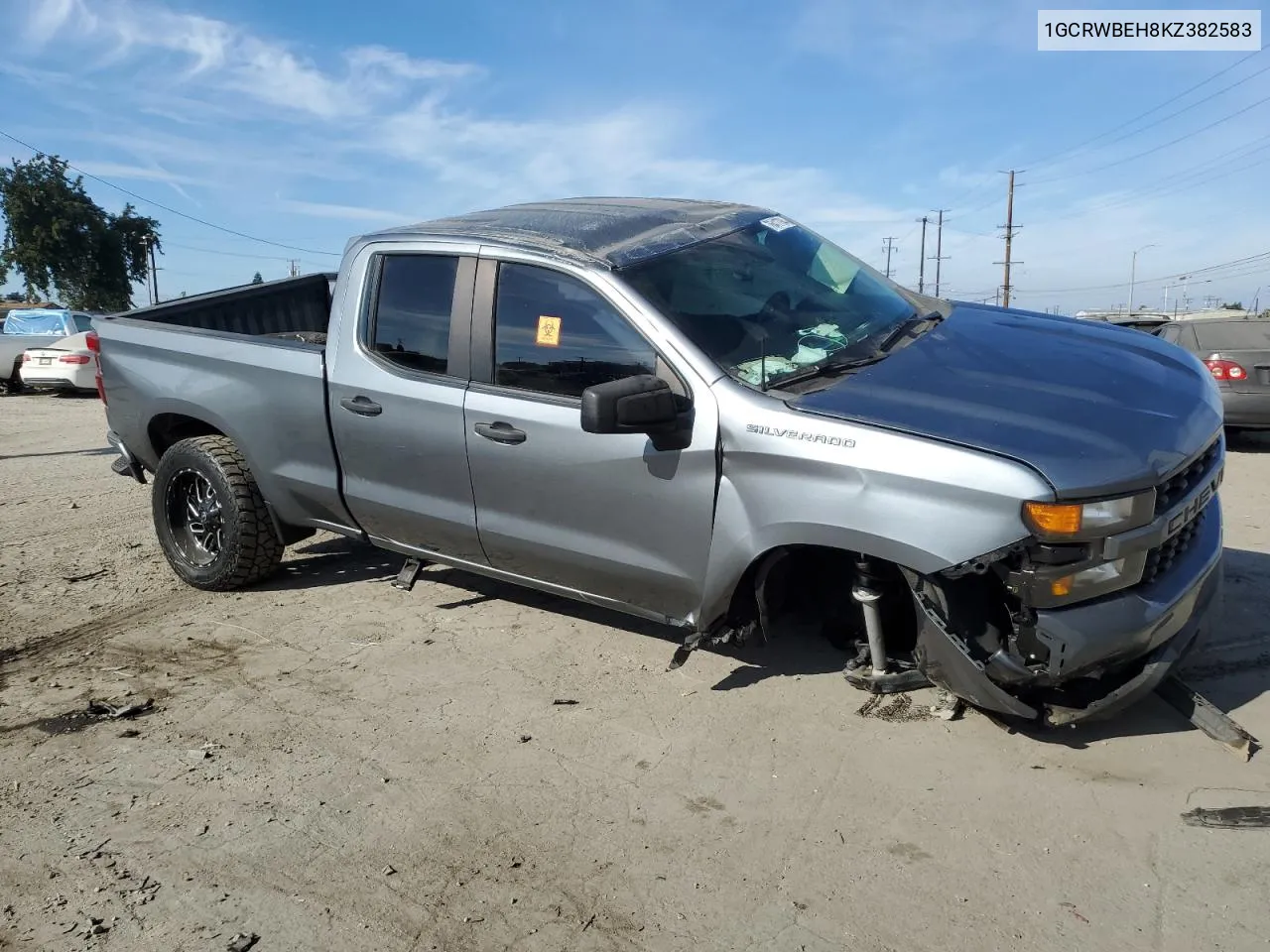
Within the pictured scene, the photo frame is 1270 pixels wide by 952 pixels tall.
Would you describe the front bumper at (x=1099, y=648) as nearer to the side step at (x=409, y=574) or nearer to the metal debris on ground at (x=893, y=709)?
the metal debris on ground at (x=893, y=709)

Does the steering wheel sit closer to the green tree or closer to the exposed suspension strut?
the exposed suspension strut

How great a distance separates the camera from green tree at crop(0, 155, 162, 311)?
172 ft

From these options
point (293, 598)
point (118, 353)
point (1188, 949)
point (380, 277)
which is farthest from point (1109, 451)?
point (118, 353)

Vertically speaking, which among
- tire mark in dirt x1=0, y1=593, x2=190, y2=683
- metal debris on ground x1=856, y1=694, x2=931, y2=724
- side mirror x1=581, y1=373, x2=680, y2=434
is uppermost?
side mirror x1=581, y1=373, x2=680, y2=434

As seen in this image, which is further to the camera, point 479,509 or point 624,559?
point 479,509

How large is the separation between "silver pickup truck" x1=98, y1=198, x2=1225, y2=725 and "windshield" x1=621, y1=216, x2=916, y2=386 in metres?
0.02

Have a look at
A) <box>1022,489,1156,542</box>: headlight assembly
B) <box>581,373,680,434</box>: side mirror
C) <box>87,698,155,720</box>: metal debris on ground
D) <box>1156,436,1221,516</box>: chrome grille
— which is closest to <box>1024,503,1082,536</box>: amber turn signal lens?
<box>1022,489,1156,542</box>: headlight assembly

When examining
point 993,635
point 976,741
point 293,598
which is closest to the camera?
point 993,635

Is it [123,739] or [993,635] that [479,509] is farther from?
[993,635]

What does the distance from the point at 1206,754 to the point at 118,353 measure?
221 inches

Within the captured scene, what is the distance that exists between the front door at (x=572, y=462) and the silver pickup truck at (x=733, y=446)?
0.01 metres

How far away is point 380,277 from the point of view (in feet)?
14.6

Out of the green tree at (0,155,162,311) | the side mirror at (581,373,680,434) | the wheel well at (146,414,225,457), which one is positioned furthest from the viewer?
the green tree at (0,155,162,311)

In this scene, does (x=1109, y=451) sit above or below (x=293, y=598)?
above
